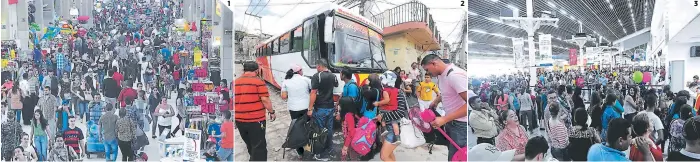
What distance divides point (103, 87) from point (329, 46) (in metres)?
2.53

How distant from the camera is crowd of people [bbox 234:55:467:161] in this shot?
532 centimetres

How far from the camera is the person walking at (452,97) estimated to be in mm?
5270

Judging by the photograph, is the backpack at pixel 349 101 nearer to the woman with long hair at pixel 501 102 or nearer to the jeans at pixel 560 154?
the woman with long hair at pixel 501 102

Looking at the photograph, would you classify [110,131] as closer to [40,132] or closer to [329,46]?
[40,132]

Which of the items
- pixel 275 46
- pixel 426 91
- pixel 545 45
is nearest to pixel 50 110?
pixel 275 46

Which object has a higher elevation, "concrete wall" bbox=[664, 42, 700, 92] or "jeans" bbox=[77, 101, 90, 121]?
"concrete wall" bbox=[664, 42, 700, 92]

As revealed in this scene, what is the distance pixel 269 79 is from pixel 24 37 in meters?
2.74

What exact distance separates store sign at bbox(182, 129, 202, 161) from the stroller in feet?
3.04

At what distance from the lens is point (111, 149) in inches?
227

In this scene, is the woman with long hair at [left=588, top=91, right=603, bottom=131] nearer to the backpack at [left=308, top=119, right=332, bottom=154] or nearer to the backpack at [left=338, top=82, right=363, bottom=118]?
the backpack at [left=338, top=82, right=363, bottom=118]

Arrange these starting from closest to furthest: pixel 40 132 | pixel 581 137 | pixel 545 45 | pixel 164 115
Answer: pixel 581 137 → pixel 545 45 → pixel 164 115 → pixel 40 132

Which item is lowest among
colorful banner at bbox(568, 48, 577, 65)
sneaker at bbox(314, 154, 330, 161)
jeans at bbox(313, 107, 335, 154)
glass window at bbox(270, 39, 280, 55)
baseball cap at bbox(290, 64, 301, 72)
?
sneaker at bbox(314, 154, 330, 161)

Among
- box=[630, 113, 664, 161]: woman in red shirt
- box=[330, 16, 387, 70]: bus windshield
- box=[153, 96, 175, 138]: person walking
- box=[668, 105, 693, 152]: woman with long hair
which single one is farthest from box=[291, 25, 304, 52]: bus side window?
box=[668, 105, 693, 152]: woman with long hair

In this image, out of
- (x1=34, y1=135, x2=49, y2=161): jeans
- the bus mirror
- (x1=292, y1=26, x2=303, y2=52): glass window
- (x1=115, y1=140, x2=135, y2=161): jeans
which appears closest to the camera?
the bus mirror
